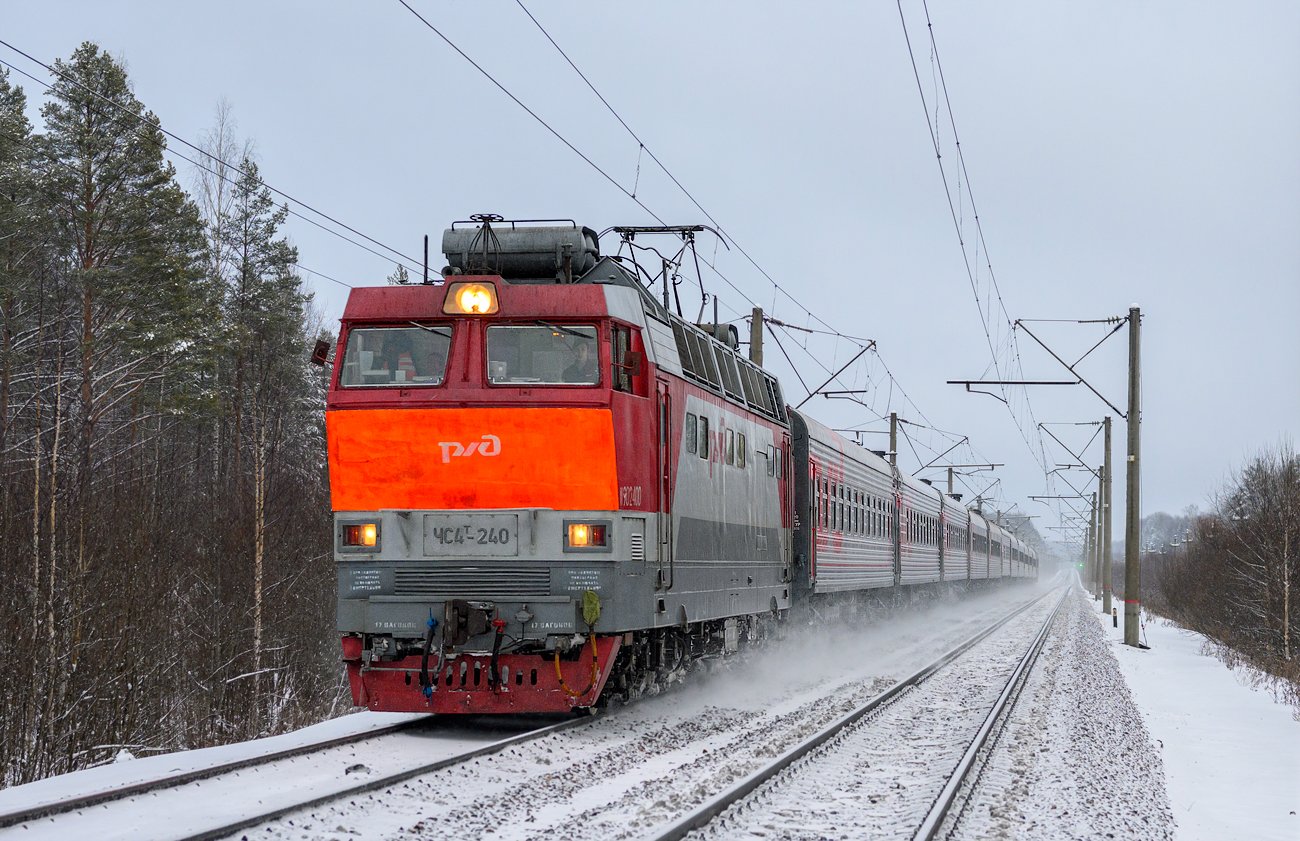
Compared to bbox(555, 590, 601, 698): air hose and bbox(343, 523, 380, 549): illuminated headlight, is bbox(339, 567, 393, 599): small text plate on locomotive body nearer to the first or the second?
bbox(343, 523, 380, 549): illuminated headlight

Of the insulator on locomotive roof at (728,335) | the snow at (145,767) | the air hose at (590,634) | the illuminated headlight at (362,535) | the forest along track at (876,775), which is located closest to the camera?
the snow at (145,767)

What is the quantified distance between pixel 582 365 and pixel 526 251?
2211 millimetres

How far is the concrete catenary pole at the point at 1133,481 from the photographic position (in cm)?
2564

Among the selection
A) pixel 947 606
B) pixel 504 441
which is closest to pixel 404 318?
pixel 504 441

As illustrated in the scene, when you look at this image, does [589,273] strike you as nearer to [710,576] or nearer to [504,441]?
[504,441]

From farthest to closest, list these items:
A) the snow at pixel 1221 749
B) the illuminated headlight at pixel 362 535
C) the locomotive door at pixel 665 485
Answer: the locomotive door at pixel 665 485
the illuminated headlight at pixel 362 535
the snow at pixel 1221 749

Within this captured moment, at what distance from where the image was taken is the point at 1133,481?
85.9 feet

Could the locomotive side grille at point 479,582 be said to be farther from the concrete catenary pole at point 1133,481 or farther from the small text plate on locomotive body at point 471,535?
the concrete catenary pole at point 1133,481

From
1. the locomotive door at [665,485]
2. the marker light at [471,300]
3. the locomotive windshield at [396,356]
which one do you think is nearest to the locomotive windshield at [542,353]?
the marker light at [471,300]

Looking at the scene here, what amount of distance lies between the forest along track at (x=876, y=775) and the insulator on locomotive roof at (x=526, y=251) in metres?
5.02

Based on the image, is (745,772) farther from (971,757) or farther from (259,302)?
(259,302)

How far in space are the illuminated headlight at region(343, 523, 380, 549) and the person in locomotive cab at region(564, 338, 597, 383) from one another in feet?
6.76

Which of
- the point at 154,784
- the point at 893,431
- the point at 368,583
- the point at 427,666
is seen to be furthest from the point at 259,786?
the point at 893,431

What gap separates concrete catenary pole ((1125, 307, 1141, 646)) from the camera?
25.6 m
